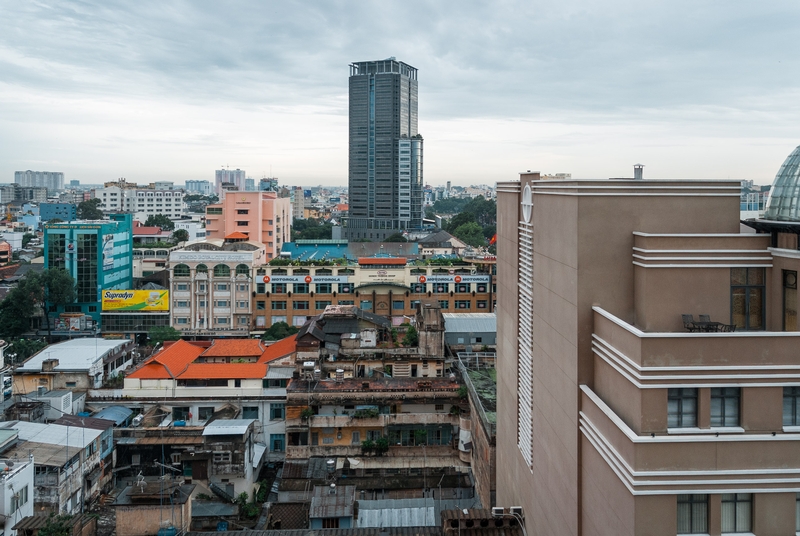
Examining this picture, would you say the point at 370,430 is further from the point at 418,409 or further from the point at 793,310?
the point at 793,310

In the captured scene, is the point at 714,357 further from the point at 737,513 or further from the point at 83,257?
the point at 83,257

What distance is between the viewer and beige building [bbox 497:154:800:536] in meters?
8.73

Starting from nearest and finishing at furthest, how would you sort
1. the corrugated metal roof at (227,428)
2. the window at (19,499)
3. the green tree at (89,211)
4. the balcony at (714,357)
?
1. the balcony at (714,357)
2. the window at (19,499)
3. the corrugated metal roof at (227,428)
4. the green tree at (89,211)

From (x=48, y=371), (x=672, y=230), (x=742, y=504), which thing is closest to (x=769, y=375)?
(x=742, y=504)

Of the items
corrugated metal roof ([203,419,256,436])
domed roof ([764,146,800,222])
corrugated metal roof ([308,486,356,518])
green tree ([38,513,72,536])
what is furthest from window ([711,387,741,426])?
corrugated metal roof ([203,419,256,436])

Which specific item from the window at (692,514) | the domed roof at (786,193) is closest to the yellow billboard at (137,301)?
the domed roof at (786,193)

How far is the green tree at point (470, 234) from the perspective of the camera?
275 feet

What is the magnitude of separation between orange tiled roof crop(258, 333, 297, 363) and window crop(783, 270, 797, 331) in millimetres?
22250

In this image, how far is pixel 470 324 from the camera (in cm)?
3422

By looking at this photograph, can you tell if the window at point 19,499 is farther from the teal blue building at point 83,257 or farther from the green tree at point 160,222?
the green tree at point 160,222

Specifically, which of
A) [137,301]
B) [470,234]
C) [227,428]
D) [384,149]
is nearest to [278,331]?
[137,301]

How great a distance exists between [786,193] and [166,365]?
2409cm

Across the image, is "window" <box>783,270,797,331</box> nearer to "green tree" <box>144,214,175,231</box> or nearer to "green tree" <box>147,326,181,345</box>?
"green tree" <box>147,326,181,345</box>

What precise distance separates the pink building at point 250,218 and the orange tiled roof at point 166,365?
2485 cm
